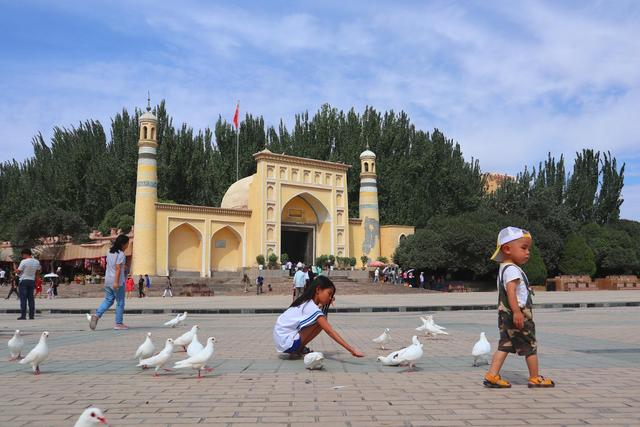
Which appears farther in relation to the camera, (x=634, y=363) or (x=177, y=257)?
(x=177, y=257)

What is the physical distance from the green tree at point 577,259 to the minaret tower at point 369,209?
11558 millimetres

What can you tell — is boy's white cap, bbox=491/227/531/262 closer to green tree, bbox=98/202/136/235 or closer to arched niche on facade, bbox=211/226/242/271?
arched niche on facade, bbox=211/226/242/271

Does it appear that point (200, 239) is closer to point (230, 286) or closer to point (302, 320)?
point (230, 286)

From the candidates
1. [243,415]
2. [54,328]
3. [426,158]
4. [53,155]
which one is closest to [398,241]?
[426,158]

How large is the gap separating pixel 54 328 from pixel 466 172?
38147 millimetres

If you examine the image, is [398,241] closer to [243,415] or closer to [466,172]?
[466,172]

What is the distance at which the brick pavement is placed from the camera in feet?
11.8

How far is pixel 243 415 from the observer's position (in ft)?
12.0

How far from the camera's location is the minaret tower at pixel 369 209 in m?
39.8

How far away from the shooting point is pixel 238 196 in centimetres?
3853

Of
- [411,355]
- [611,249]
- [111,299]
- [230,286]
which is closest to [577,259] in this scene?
[611,249]

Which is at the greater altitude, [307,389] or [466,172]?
[466,172]

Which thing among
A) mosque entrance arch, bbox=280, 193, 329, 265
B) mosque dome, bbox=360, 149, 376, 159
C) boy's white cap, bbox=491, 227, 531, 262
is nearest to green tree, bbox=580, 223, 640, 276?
mosque dome, bbox=360, 149, 376, 159

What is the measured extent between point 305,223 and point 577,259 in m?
16.9
